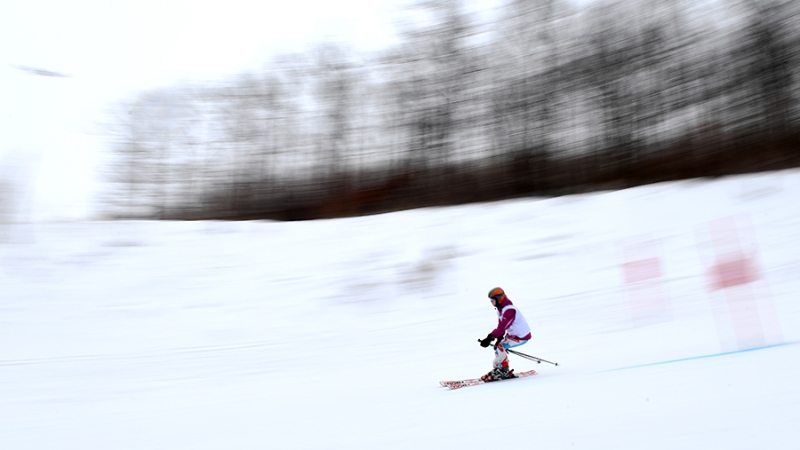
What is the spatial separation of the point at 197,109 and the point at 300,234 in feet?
31.6

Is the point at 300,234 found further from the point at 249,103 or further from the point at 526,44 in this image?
the point at 526,44

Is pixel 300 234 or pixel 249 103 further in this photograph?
pixel 249 103

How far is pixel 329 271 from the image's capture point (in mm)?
13180

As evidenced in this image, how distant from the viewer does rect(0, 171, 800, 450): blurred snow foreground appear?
485cm

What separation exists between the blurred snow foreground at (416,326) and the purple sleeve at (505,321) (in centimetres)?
68

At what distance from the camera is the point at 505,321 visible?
271 inches

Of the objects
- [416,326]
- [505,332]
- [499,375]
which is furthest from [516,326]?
[416,326]

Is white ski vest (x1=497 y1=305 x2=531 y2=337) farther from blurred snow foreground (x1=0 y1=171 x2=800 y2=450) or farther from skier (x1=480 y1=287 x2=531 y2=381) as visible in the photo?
blurred snow foreground (x1=0 y1=171 x2=800 y2=450)

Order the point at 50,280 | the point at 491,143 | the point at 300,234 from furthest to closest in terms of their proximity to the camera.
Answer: the point at 491,143
the point at 300,234
the point at 50,280

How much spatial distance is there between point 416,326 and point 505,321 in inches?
156

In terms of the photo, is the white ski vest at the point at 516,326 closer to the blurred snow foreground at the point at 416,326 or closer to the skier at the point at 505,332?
the skier at the point at 505,332

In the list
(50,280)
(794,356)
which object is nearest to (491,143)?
(50,280)

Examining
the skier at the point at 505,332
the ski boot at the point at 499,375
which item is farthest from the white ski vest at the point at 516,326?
the ski boot at the point at 499,375

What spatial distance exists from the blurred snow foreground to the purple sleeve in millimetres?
676
